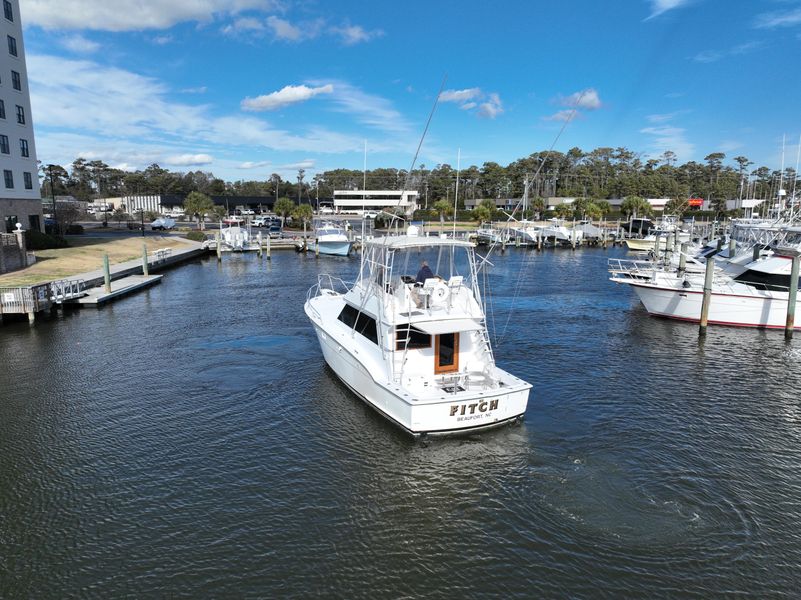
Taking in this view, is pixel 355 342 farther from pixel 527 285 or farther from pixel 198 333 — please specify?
pixel 527 285

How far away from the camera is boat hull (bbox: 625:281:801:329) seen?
26047 millimetres

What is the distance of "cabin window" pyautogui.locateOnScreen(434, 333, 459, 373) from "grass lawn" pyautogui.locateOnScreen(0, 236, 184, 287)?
26112mm

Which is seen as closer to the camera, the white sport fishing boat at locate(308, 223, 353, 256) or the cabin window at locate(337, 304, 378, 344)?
the cabin window at locate(337, 304, 378, 344)

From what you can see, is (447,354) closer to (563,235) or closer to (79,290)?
(79,290)

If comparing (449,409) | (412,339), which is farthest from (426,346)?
(449,409)

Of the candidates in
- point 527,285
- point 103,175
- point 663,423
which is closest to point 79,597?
point 663,423

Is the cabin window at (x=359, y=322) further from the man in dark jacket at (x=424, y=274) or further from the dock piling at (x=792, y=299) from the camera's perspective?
the dock piling at (x=792, y=299)

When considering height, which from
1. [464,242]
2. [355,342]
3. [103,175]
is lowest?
[355,342]

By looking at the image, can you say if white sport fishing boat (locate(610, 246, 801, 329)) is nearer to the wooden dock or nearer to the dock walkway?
the wooden dock

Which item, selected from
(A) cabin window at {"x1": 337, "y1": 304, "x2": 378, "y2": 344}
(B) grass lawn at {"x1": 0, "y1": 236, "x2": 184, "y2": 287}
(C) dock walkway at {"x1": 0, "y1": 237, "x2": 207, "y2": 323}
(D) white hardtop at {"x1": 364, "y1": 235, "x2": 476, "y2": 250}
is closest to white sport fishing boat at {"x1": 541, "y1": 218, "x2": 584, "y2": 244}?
(B) grass lawn at {"x1": 0, "y1": 236, "x2": 184, "y2": 287}

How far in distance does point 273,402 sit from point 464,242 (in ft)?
24.3

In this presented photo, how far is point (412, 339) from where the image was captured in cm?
1466

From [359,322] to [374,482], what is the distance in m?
5.88

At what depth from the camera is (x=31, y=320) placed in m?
25.8
